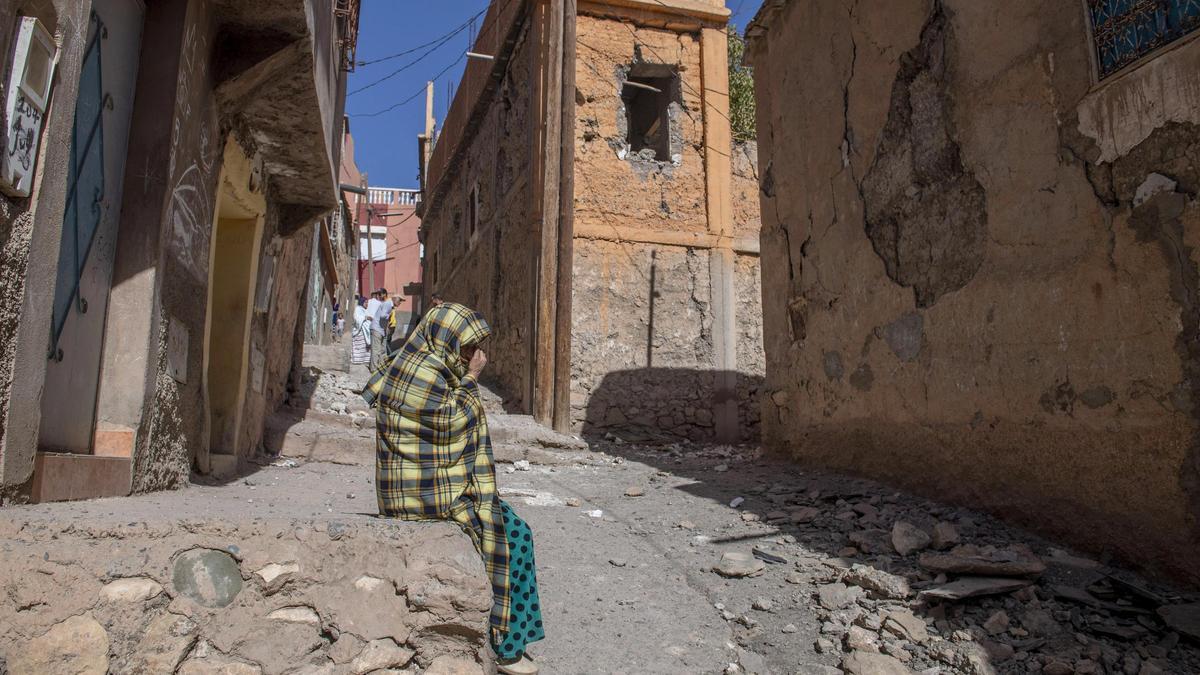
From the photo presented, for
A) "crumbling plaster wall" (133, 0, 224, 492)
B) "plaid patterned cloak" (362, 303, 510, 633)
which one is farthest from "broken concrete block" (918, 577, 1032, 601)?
"crumbling plaster wall" (133, 0, 224, 492)

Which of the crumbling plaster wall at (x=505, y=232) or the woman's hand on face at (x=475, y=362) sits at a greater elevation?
the crumbling plaster wall at (x=505, y=232)

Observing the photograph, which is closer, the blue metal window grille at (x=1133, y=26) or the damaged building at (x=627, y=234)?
the blue metal window grille at (x=1133, y=26)

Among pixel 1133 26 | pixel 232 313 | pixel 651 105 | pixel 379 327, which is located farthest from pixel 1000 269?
pixel 379 327

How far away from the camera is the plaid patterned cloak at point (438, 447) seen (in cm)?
257

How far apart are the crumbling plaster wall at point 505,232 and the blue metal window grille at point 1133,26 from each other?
6073 mm

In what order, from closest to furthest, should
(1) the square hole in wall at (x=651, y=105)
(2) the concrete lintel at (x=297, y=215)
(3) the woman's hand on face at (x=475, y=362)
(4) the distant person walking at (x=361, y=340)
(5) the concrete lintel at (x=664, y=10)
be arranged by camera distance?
1. (3) the woman's hand on face at (x=475, y=362)
2. (2) the concrete lintel at (x=297, y=215)
3. (5) the concrete lintel at (x=664, y=10)
4. (1) the square hole in wall at (x=651, y=105)
5. (4) the distant person walking at (x=361, y=340)

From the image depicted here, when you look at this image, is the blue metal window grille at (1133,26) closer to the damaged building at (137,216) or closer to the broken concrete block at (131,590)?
the damaged building at (137,216)

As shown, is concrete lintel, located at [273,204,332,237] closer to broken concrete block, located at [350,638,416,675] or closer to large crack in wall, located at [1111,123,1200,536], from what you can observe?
broken concrete block, located at [350,638,416,675]

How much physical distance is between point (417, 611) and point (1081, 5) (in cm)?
352

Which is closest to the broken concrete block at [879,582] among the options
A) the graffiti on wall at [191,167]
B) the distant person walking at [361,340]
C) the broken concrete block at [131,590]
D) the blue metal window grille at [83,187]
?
the broken concrete block at [131,590]

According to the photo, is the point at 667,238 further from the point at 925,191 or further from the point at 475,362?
the point at 475,362

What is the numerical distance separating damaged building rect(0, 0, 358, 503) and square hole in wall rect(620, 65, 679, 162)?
5094 millimetres

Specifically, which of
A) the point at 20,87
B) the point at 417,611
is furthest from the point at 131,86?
the point at 417,611

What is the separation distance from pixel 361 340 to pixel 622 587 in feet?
30.8
